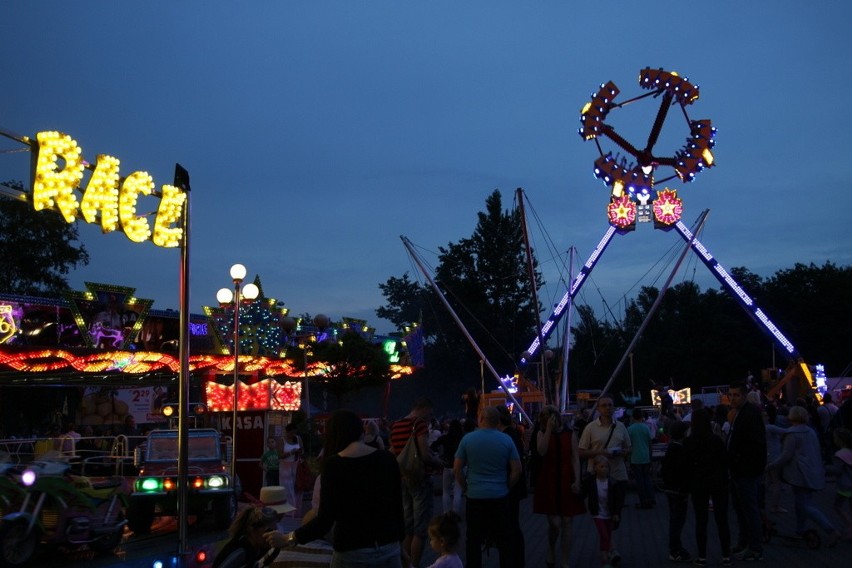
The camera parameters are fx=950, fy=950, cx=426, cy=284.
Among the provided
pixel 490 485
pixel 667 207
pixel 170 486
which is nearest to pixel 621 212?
pixel 667 207

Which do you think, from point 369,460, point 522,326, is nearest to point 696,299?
point 522,326

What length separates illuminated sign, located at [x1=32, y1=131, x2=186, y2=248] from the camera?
9.98 metres

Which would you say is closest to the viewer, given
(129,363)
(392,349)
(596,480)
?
(596,480)

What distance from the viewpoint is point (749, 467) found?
34.3 ft

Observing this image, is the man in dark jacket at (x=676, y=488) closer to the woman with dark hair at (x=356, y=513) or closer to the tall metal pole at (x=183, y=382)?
the tall metal pole at (x=183, y=382)

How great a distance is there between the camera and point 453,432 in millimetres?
14023

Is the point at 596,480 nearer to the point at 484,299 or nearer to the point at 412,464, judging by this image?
the point at 412,464

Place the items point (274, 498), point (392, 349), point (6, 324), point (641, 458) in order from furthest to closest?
point (392, 349) < point (6, 324) < point (641, 458) < point (274, 498)

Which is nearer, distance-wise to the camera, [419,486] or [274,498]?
[274,498]

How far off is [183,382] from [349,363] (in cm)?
2566

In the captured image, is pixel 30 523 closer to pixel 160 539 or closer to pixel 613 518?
pixel 160 539

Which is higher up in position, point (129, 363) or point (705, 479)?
point (129, 363)

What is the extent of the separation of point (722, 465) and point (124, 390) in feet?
96.7

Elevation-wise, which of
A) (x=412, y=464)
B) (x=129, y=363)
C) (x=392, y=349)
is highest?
(x=392, y=349)
